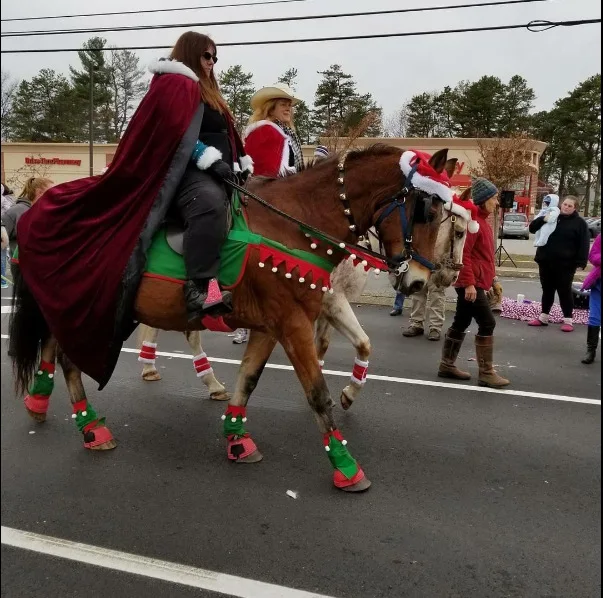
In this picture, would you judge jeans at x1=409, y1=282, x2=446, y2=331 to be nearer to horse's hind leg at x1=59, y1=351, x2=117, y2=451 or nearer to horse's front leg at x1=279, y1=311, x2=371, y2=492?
horse's front leg at x1=279, y1=311, x2=371, y2=492

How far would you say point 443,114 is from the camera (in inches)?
1793

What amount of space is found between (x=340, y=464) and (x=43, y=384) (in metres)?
2.57

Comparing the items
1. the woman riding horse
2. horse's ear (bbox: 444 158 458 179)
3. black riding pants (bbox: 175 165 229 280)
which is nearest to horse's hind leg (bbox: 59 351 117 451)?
the woman riding horse

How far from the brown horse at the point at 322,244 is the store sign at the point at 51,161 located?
33.8 m

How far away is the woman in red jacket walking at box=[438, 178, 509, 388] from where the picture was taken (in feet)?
19.0

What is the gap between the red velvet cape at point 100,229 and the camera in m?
3.37

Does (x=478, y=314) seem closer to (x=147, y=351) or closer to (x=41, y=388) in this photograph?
(x=147, y=351)

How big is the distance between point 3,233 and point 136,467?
183cm

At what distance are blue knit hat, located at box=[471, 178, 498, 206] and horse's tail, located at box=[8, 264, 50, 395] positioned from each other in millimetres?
4295

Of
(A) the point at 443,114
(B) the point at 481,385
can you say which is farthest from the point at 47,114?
(A) the point at 443,114

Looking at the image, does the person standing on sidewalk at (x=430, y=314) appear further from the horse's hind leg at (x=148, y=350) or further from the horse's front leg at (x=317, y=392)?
the horse's front leg at (x=317, y=392)

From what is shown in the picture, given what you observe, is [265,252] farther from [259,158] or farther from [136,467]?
[136,467]

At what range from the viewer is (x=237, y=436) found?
13.4 feet

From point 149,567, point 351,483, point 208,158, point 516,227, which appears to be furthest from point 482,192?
point 516,227
